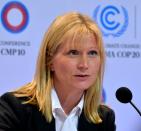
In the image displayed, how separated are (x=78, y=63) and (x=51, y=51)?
110mm

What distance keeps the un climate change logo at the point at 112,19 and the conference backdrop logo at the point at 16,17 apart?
0.38 m

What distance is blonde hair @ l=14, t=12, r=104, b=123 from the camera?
4.52ft

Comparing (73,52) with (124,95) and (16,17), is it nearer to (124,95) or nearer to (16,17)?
(124,95)

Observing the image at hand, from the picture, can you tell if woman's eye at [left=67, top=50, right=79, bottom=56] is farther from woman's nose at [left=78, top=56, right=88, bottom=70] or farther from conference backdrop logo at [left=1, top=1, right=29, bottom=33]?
conference backdrop logo at [left=1, top=1, right=29, bottom=33]

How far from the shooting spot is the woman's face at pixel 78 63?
1.35 meters

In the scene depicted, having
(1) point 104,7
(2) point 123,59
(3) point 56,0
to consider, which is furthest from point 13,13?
(2) point 123,59

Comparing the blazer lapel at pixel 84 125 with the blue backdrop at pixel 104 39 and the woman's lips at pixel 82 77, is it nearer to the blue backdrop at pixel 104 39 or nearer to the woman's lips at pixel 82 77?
the woman's lips at pixel 82 77

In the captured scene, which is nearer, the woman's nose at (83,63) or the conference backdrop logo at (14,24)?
the woman's nose at (83,63)

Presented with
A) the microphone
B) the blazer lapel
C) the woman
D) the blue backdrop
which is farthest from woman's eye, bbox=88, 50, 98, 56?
the blue backdrop

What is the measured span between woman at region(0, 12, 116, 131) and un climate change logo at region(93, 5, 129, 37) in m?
0.83

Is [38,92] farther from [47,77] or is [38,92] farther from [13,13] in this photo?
[13,13]

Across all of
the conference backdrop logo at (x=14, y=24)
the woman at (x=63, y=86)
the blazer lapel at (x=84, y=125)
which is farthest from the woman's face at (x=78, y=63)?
the conference backdrop logo at (x=14, y=24)

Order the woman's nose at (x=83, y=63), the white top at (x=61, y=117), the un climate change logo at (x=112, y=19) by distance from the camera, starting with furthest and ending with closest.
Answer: the un climate change logo at (x=112, y=19) → the white top at (x=61, y=117) → the woman's nose at (x=83, y=63)

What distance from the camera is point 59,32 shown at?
1.37 metres
